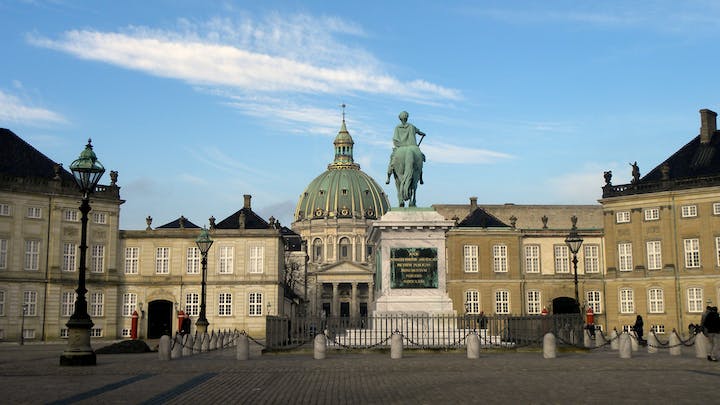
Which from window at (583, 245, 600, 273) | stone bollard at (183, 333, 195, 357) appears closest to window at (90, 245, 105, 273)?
stone bollard at (183, 333, 195, 357)

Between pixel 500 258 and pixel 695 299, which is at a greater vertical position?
pixel 500 258

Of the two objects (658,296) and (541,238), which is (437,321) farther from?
(541,238)

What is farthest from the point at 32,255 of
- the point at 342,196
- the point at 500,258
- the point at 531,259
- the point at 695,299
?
the point at 342,196

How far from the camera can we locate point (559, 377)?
17.5 metres

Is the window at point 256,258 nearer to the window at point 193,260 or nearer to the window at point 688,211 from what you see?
the window at point 193,260

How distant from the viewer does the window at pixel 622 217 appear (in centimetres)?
6128

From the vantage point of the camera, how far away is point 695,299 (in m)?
57.2

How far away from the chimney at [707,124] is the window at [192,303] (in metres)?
41.1

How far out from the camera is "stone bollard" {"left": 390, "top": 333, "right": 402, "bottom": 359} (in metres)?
23.4

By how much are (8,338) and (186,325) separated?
2238cm

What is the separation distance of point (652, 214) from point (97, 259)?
136 ft

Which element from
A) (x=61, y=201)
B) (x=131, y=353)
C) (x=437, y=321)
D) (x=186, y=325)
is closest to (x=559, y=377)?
(x=437, y=321)

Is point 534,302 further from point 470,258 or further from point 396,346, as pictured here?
point 396,346

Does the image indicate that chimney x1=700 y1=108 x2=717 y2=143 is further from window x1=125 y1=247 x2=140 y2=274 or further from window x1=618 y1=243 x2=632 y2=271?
window x1=125 y1=247 x2=140 y2=274
